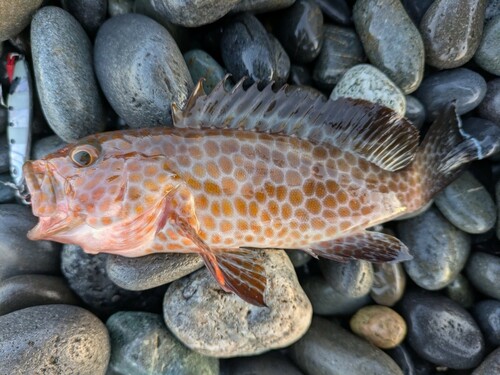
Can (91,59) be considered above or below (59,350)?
above

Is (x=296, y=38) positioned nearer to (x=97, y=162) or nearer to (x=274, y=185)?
(x=274, y=185)

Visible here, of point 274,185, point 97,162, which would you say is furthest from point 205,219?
point 97,162

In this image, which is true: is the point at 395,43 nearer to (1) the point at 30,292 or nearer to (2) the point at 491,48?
(2) the point at 491,48

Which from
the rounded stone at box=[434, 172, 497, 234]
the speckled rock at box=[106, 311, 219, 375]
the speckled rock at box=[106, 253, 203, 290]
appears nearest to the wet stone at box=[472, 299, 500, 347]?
the rounded stone at box=[434, 172, 497, 234]

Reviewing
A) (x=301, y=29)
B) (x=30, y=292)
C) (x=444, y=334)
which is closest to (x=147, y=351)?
(x=30, y=292)

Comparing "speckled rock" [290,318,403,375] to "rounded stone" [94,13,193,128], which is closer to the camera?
"rounded stone" [94,13,193,128]

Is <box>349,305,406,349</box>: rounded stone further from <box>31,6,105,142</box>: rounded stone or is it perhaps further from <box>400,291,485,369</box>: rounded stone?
<box>31,6,105,142</box>: rounded stone

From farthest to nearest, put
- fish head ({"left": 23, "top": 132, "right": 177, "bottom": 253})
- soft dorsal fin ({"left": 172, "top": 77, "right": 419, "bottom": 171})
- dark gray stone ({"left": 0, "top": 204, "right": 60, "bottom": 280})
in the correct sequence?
dark gray stone ({"left": 0, "top": 204, "right": 60, "bottom": 280})
soft dorsal fin ({"left": 172, "top": 77, "right": 419, "bottom": 171})
fish head ({"left": 23, "top": 132, "right": 177, "bottom": 253})
